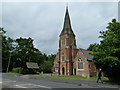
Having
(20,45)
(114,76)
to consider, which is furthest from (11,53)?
(114,76)

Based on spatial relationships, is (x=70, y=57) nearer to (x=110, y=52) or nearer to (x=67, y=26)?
(x=67, y=26)

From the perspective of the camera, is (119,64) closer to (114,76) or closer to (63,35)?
(114,76)

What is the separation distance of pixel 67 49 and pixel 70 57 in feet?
9.28

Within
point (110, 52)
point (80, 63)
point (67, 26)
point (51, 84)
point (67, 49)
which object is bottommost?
point (51, 84)

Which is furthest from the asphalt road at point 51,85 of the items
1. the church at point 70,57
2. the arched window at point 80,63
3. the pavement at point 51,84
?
the arched window at point 80,63

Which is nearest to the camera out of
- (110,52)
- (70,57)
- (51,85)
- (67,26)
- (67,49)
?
(51,85)

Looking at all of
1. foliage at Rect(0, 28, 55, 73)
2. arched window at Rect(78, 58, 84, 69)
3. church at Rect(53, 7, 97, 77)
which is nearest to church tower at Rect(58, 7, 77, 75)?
church at Rect(53, 7, 97, 77)

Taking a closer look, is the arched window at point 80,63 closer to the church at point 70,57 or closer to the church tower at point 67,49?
the church at point 70,57

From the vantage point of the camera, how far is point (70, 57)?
47.8 m

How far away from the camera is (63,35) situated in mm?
51250

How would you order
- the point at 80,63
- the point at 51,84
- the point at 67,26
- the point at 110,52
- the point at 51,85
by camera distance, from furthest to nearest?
the point at 67,26
the point at 80,63
the point at 110,52
the point at 51,84
the point at 51,85

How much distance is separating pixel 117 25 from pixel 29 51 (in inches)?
2046

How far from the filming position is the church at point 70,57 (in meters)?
41.4

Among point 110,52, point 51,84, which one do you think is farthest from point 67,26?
point 51,84
